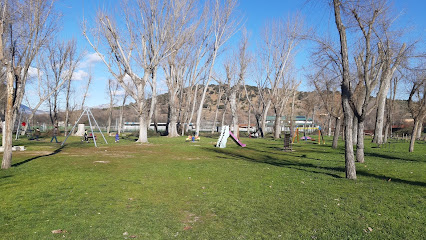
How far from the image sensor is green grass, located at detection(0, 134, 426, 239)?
17.5ft

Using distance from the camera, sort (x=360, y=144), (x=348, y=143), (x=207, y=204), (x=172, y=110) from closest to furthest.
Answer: (x=207, y=204) < (x=348, y=143) < (x=360, y=144) < (x=172, y=110)

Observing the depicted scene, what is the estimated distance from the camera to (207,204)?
23.2 feet

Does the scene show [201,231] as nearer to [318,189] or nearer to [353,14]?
[318,189]

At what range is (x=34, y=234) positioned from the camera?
16.3 feet

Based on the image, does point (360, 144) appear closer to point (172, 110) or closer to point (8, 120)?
point (8, 120)

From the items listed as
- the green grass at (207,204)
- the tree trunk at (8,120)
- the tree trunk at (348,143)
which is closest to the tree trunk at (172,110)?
the green grass at (207,204)

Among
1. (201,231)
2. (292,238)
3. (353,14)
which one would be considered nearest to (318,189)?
(292,238)

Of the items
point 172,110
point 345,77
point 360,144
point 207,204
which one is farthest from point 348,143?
point 172,110

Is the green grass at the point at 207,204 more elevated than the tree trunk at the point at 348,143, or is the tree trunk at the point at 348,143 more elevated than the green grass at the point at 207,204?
the tree trunk at the point at 348,143

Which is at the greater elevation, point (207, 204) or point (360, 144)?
point (360, 144)

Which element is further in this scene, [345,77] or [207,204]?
[345,77]

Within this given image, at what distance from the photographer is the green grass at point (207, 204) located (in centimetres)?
534

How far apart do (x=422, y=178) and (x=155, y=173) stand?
8.65 meters

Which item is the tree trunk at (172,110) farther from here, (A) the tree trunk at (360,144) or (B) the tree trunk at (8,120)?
(B) the tree trunk at (8,120)
